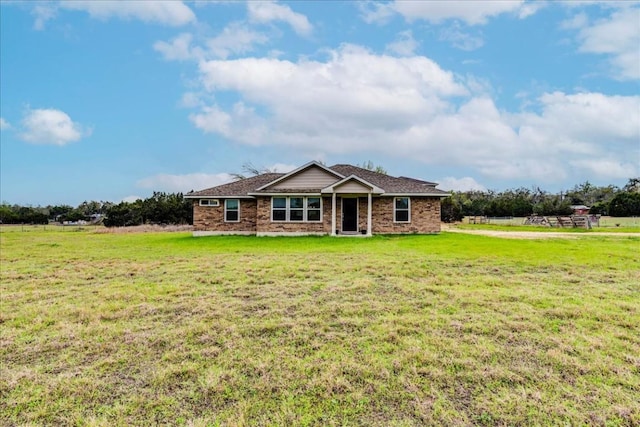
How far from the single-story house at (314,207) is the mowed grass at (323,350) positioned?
11.7 m

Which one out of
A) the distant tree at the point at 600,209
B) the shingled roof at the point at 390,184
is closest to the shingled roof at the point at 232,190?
the shingled roof at the point at 390,184

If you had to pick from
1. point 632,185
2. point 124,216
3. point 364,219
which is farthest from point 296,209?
point 632,185

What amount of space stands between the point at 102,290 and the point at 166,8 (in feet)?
39.0

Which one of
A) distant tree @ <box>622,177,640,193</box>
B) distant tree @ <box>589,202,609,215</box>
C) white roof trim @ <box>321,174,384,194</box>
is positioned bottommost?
distant tree @ <box>589,202,609,215</box>

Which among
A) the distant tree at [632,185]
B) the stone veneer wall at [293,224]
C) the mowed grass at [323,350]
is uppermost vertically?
the distant tree at [632,185]

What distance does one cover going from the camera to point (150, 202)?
129ft

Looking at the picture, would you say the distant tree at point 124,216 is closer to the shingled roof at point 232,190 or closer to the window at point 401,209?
the shingled roof at point 232,190

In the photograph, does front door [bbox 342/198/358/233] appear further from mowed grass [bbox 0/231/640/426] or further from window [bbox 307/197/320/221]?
mowed grass [bbox 0/231/640/426]

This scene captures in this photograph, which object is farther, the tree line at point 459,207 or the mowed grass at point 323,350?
the tree line at point 459,207

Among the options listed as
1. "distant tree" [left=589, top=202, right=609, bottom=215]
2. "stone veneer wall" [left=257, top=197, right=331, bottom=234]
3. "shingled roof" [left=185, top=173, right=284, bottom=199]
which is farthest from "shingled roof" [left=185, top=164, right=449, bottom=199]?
"distant tree" [left=589, top=202, right=609, bottom=215]

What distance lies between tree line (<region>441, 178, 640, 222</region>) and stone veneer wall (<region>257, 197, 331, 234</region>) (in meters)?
25.7

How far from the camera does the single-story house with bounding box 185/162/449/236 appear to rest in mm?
19703

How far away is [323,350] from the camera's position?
394 cm

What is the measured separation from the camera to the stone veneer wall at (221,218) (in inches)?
824
